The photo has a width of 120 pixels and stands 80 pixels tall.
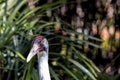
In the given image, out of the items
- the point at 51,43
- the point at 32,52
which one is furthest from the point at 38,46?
the point at 51,43

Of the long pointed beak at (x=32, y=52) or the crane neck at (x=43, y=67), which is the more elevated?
the long pointed beak at (x=32, y=52)

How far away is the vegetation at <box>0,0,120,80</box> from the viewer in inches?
145

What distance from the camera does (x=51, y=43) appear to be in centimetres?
417

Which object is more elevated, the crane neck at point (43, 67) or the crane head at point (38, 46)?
the crane head at point (38, 46)

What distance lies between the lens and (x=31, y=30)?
158 inches

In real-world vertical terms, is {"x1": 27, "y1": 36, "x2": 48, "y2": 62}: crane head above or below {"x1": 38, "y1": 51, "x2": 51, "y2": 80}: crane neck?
above

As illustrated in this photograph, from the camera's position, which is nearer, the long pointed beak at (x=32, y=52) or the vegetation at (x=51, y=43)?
the long pointed beak at (x=32, y=52)

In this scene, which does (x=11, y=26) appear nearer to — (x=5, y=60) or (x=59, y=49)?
(x=5, y=60)

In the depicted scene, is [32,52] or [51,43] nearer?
[32,52]

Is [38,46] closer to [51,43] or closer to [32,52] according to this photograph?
[32,52]

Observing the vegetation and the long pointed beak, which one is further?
the vegetation

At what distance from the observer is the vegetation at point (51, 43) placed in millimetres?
3676

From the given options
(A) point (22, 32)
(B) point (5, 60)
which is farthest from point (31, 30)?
(B) point (5, 60)

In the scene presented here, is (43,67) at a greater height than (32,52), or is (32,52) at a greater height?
(32,52)
